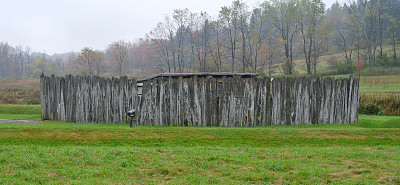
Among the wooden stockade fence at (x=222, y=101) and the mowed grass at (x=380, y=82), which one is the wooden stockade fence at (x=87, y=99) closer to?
the wooden stockade fence at (x=222, y=101)

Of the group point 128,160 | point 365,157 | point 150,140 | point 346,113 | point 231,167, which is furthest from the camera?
point 346,113

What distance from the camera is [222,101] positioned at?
40.0 feet

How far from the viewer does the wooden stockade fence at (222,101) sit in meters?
12.2

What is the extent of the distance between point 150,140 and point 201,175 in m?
3.94

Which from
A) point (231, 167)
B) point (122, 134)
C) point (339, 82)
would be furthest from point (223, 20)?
point (231, 167)

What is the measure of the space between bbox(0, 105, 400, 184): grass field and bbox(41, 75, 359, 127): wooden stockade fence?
2.45 meters

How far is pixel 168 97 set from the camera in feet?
40.1

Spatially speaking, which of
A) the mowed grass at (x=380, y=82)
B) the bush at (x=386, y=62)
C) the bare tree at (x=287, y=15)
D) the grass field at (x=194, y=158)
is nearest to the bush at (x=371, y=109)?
the grass field at (x=194, y=158)

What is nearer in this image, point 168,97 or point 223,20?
point 168,97

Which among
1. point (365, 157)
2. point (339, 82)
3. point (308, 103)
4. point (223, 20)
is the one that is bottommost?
point (365, 157)

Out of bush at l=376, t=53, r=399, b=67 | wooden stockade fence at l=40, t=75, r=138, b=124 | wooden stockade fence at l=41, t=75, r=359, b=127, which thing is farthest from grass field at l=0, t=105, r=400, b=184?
bush at l=376, t=53, r=399, b=67

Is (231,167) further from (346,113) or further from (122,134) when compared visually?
(346,113)

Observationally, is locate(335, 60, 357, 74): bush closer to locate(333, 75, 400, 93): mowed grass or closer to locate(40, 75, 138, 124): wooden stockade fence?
locate(333, 75, 400, 93): mowed grass

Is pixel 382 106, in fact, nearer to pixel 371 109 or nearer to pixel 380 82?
pixel 371 109
